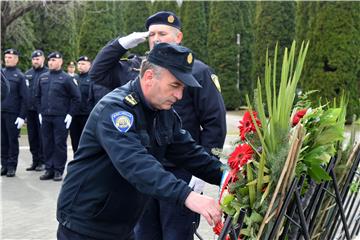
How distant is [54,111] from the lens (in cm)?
961

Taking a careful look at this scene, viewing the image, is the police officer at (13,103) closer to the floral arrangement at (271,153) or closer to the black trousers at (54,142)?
the black trousers at (54,142)

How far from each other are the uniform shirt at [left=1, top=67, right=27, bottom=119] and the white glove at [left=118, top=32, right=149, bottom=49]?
243 inches

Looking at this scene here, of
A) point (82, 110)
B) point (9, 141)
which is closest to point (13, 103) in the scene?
point (9, 141)

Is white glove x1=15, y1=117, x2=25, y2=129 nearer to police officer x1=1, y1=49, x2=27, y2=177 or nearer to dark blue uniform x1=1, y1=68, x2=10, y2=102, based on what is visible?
police officer x1=1, y1=49, x2=27, y2=177

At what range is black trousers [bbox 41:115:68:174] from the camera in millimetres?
9523

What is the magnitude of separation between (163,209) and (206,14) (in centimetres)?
2678

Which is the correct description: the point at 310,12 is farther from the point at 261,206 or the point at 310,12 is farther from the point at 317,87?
the point at 261,206

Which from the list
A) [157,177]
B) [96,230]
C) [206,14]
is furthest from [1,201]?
[206,14]

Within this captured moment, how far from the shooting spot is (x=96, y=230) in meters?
2.79

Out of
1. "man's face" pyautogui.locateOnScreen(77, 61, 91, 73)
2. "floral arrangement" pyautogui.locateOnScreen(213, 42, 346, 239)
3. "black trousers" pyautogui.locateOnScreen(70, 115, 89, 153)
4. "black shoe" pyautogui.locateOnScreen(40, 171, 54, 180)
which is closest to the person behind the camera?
"floral arrangement" pyautogui.locateOnScreen(213, 42, 346, 239)

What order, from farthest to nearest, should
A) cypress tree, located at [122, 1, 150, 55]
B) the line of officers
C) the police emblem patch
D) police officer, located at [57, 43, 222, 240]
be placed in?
cypress tree, located at [122, 1, 150, 55] < the line of officers < the police emblem patch < police officer, located at [57, 43, 222, 240]

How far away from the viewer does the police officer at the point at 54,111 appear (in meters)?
9.58

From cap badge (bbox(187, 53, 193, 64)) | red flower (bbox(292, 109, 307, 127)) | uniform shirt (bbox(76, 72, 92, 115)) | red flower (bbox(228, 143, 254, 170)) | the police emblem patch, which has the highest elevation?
cap badge (bbox(187, 53, 193, 64))

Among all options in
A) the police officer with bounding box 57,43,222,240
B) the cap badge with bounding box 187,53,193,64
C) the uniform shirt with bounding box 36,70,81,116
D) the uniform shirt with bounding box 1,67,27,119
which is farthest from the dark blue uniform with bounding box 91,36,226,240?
the uniform shirt with bounding box 1,67,27,119
